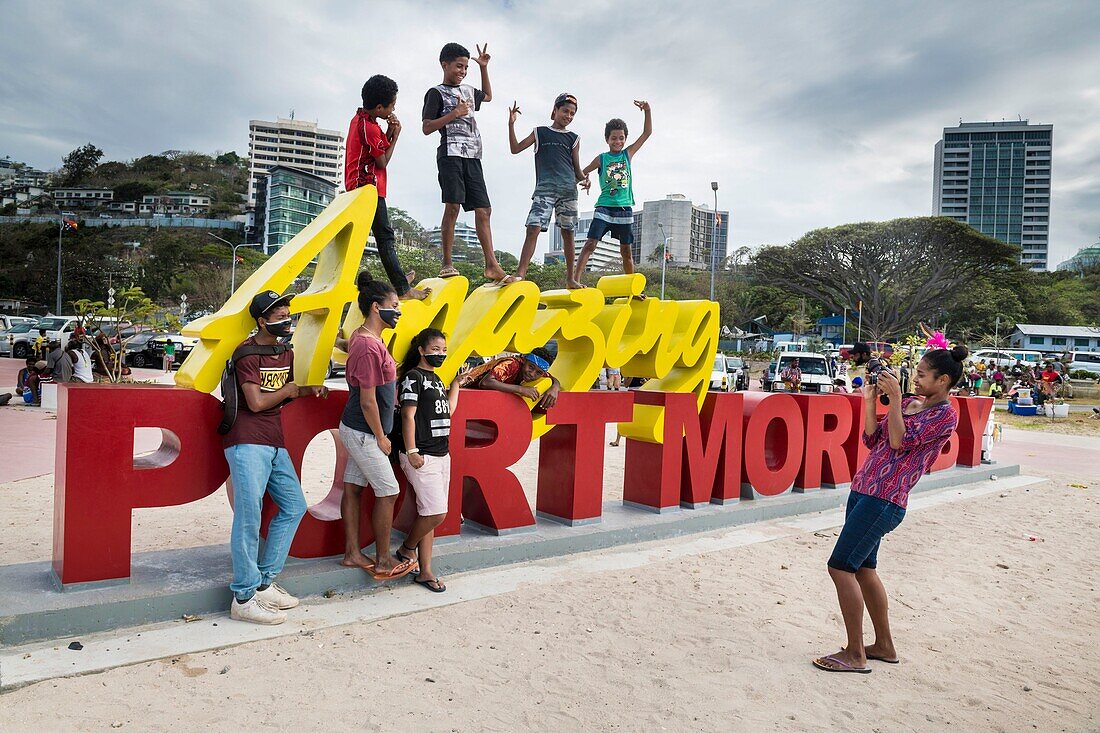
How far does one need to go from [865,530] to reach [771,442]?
17.5 ft

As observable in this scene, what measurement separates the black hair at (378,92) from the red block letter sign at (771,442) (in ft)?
17.4

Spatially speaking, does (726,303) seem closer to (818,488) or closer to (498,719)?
(818,488)

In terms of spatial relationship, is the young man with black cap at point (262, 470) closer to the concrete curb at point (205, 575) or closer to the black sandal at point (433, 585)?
the concrete curb at point (205, 575)

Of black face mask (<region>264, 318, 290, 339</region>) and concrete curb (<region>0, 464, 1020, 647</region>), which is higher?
black face mask (<region>264, 318, 290, 339</region>)

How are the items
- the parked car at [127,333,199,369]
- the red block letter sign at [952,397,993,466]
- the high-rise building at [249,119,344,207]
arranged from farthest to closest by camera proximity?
1. the high-rise building at [249,119,344,207]
2. the parked car at [127,333,199,369]
3. the red block letter sign at [952,397,993,466]

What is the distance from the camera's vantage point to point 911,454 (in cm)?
426

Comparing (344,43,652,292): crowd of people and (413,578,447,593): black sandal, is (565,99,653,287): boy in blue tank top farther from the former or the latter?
(413,578,447,593): black sandal

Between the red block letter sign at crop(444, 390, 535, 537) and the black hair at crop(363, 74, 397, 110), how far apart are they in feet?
7.89

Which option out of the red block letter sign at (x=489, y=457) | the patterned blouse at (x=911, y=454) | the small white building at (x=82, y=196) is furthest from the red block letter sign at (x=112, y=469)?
the small white building at (x=82, y=196)

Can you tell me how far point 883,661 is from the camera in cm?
458

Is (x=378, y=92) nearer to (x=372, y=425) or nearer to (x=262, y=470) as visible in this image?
(x=372, y=425)

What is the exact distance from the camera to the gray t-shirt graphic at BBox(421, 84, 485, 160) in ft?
20.7

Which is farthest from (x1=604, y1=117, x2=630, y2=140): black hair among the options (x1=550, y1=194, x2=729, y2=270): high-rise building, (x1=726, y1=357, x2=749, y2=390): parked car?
(x1=550, y1=194, x2=729, y2=270): high-rise building

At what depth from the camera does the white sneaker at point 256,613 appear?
4.60m
